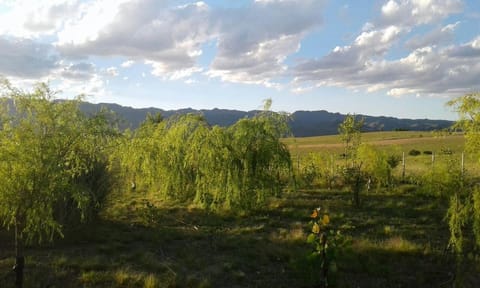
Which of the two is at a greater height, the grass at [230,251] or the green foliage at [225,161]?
the green foliage at [225,161]

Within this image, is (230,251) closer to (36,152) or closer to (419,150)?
(36,152)

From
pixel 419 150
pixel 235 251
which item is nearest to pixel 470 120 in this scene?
pixel 235 251

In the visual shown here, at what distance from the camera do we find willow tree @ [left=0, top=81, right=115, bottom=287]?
696 centimetres

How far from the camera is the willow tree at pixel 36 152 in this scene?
6961mm

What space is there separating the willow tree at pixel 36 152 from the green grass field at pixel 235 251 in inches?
71.2

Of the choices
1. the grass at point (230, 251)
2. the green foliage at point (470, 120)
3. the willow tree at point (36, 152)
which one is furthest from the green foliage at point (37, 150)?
the green foliage at point (470, 120)

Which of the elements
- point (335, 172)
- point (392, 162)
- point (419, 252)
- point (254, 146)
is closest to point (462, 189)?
point (419, 252)

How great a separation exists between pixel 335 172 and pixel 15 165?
19.7 meters

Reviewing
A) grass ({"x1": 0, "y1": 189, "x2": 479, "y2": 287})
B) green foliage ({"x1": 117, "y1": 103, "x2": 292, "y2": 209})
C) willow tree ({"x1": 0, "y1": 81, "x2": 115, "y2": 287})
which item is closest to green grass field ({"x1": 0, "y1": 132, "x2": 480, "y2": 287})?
grass ({"x1": 0, "y1": 189, "x2": 479, "y2": 287})

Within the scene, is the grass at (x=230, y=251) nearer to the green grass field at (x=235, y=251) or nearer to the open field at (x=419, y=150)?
the green grass field at (x=235, y=251)

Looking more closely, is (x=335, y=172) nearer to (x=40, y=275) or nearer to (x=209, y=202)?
(x=209, y=202)

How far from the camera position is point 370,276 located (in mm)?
9055

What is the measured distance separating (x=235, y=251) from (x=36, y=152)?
5.70 metres

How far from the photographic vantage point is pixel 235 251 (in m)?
10.7
